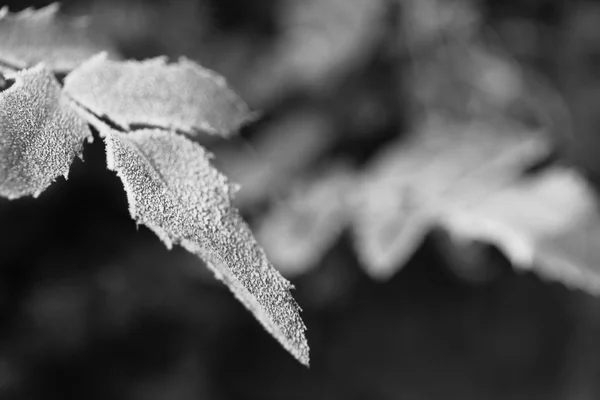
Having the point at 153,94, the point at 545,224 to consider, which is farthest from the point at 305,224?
the point at 153,94

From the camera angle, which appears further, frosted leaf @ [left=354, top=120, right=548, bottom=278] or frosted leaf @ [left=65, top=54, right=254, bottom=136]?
frosted leaf @ [left=354, top=120, right=548, bottom=278]

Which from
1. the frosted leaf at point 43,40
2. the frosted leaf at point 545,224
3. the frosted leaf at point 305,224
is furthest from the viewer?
the frosted leaf at point 305,224

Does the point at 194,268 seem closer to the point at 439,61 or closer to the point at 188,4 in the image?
the point at 188,4

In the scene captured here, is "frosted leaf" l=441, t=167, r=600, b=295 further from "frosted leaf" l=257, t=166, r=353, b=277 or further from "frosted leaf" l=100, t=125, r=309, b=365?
"frosted leaf" l=100, t=125, r=309, b=365

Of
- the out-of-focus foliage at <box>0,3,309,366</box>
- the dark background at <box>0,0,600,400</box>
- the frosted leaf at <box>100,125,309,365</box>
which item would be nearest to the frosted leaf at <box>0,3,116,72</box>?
the out-of-focus foliage at <box>0,3,309,366</box>

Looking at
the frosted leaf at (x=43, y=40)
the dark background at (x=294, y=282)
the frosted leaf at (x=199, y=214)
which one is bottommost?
the dark background at (x=294, y=282)

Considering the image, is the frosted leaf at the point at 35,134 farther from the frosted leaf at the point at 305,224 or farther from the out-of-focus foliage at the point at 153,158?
the frosted leaf at the point at 305,224

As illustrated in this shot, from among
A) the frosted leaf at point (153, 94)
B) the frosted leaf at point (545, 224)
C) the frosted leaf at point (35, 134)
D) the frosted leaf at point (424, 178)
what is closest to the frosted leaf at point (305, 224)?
the frosted leaf at point (424, 178)
